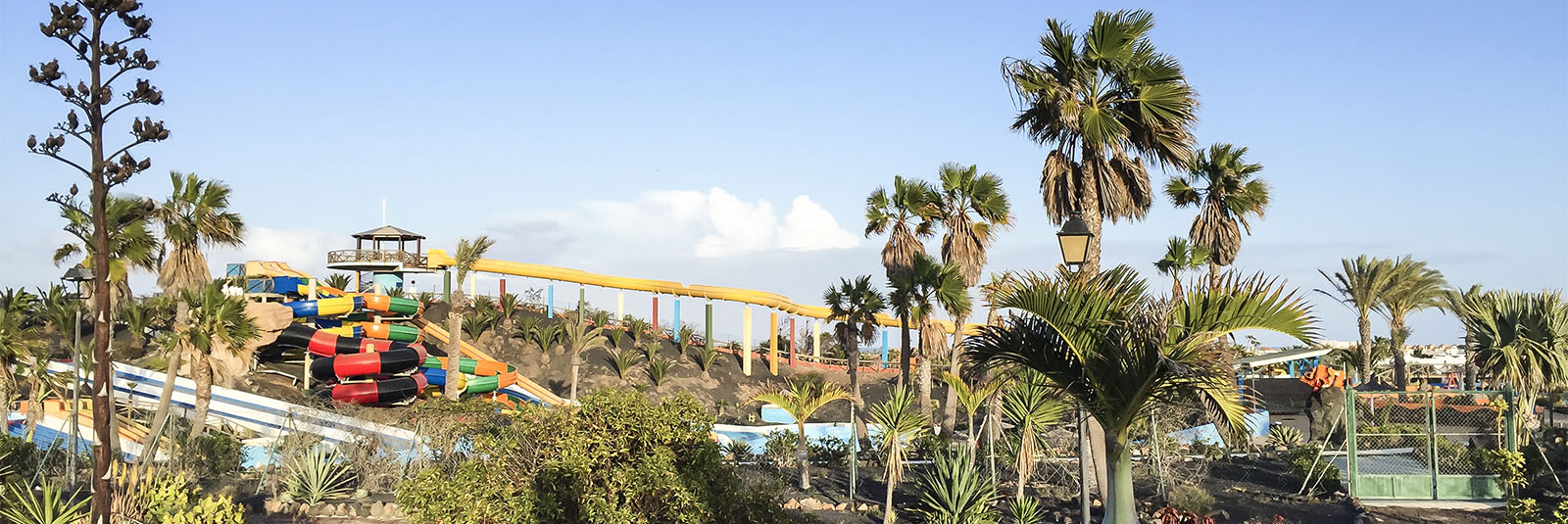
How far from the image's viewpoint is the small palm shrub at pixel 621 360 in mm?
40844

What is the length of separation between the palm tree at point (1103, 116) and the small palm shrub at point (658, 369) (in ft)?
84.3

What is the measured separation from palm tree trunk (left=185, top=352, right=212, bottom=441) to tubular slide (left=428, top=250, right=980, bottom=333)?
2144 cm

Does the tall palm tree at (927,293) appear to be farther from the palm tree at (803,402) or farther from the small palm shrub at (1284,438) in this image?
the palm tree at (803,402)

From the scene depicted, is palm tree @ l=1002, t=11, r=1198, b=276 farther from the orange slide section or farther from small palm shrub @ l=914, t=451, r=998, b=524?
the orange slide section

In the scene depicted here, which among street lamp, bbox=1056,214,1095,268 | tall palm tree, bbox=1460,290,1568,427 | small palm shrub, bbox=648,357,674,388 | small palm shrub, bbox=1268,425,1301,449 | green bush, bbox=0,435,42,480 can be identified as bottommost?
small palm shrub, bbox=1268,425,1301,449

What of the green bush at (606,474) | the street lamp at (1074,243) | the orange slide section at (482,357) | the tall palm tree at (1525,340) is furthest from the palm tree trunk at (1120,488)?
the orange slide section at (482,357)

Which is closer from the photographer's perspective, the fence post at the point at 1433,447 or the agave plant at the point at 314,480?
the agave plant at the point at 314,480

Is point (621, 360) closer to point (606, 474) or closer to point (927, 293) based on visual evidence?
point (927, 293)

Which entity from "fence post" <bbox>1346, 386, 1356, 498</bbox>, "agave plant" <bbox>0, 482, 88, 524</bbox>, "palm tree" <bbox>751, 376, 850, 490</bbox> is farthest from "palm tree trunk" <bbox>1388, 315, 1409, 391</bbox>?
"agave plant" <bbox>0, 482, 88, 524</bbox>

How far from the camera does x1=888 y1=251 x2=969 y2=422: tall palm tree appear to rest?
32.1m

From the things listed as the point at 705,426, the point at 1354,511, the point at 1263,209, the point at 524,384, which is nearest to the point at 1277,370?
the point at 1263,209

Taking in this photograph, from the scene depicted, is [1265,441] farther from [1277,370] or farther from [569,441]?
[1277,370]

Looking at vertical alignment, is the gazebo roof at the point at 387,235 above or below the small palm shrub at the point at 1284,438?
above

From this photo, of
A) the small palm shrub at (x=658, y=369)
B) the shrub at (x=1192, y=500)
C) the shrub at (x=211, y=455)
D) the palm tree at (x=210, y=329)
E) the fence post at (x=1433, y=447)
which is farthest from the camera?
the small palm shrub at (x=658, y=369)
